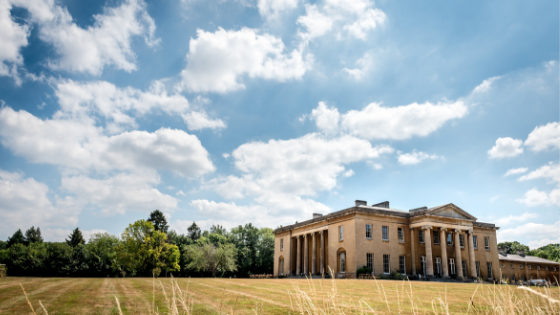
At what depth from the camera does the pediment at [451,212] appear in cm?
4388

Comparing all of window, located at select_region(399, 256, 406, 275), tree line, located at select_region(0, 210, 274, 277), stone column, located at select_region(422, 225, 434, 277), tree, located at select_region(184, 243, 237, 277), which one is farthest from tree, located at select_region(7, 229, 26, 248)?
stone column, located at select_region(422, 225, 434, 277)

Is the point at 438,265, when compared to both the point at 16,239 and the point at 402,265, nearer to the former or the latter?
the point at 402,265

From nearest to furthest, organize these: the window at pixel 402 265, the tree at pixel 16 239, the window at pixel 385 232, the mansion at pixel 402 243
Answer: the mansion at pixel 402 243
the window at pixel 402 265
the window at pixel 385 232
the tree at pixel 16 239

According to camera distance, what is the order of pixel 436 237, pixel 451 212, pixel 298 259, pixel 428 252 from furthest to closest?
1. pixel 298 259
2. pixel 436 237
3. pixel 451 212
4. pixel 428 252

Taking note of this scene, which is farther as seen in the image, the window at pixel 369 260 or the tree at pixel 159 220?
the tree at pixel 159 220

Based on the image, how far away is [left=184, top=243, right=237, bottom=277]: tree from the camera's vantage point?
220 feet

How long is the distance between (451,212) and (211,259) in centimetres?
4414

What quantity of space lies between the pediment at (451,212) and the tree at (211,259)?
136 ft

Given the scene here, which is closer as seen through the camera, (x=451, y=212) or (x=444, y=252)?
(x=444, y=252)

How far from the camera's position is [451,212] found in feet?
147

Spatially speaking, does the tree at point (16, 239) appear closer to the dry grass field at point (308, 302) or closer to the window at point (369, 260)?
the window at point (369, 260)

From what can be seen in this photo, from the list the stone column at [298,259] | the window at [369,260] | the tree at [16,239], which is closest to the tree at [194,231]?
the tree at [16,239]

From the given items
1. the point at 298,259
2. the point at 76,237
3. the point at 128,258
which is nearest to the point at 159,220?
the point at 76,237

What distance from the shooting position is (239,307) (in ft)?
36.5
